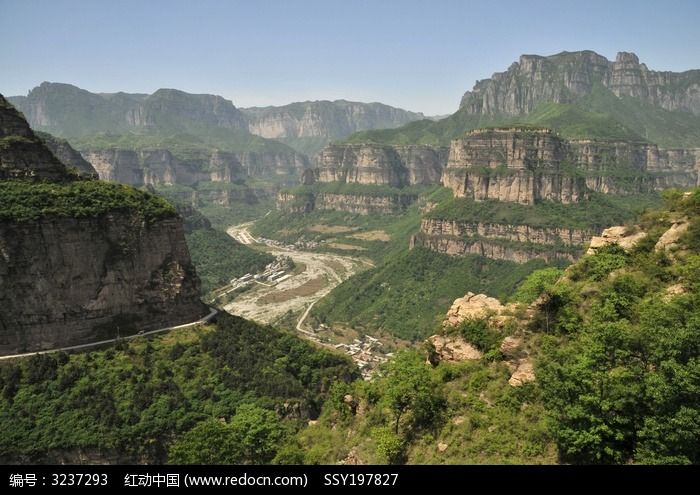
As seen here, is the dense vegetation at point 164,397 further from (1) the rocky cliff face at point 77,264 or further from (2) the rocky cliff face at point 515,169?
(2) the rocky cliff face at point 515,169

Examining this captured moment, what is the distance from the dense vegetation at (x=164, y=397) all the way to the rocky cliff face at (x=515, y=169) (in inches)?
4270

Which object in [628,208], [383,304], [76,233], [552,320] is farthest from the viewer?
[628,208]

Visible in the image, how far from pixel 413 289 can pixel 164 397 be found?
93332mm

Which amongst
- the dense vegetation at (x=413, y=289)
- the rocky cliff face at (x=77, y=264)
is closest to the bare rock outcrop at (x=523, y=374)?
the rocky cliff face at (x=77, y=264)

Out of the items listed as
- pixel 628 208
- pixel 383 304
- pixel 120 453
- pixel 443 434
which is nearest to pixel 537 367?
pixel 443 434

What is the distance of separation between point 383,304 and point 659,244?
9989cm

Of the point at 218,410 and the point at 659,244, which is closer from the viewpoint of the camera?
the point at 659,244

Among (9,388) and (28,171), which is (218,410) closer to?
(9,388)

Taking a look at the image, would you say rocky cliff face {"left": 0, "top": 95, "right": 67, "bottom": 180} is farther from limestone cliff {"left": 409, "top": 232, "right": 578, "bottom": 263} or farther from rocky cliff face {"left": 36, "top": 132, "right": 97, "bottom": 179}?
rocky cliff face {"left": 36, "top": 132, "right": 97, "bottom": 179}

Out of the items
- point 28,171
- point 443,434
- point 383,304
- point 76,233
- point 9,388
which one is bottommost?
point 383,304

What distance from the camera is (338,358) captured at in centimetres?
7600

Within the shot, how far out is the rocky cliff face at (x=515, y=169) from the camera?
15988 centimetres

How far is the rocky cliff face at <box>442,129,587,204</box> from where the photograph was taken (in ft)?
525

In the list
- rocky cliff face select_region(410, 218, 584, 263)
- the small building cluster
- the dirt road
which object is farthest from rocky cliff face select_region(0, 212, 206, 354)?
rocky cliff face select_region(410, 218, 584, 263)
